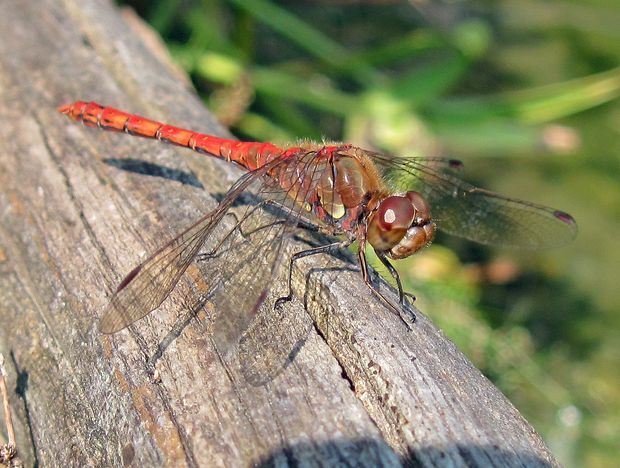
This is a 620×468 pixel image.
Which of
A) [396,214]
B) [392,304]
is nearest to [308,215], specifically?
[396,214]

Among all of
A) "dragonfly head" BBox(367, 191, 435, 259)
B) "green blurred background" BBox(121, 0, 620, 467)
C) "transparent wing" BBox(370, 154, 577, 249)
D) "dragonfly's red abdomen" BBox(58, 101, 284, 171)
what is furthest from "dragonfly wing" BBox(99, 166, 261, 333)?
"green blurred background" BBox(121, 0, 620, 467)

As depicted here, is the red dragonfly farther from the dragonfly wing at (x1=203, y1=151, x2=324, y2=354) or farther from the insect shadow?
the insect shadow

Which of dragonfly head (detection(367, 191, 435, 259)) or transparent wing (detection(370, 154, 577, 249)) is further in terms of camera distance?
transparent wing (detection(370, 154, 577, 249))

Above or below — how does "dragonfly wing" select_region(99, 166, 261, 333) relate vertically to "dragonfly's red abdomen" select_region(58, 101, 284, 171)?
below

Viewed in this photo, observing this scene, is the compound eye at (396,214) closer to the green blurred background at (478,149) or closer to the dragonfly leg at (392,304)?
the dragonfly leg at (392,304)

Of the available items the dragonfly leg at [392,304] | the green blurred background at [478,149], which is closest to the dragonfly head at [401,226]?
the dragonfly leg at [392,304]

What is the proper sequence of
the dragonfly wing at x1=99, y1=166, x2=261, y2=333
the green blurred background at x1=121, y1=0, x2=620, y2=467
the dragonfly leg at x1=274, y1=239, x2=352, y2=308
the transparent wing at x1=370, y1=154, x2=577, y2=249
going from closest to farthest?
the dragonfly wing at x1=99, y1=166, x2=261, y2=333
the dragonfly leg at x1=274, y1=239, x2=352, y2=308
the transparent wing at x1=370, y1=154, x2=577, y2=249
the green blurred background at x1=121, y1=0, x2=620, y2=467

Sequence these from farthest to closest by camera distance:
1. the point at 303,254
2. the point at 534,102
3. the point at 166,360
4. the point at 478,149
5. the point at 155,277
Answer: the point at 478,149, the point at 534,102, the point at 303,254, the point at 155,277, the point at 166,360

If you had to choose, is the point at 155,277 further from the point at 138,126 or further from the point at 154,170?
the point at 138,126

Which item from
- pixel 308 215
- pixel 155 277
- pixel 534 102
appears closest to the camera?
pixel 155 277
